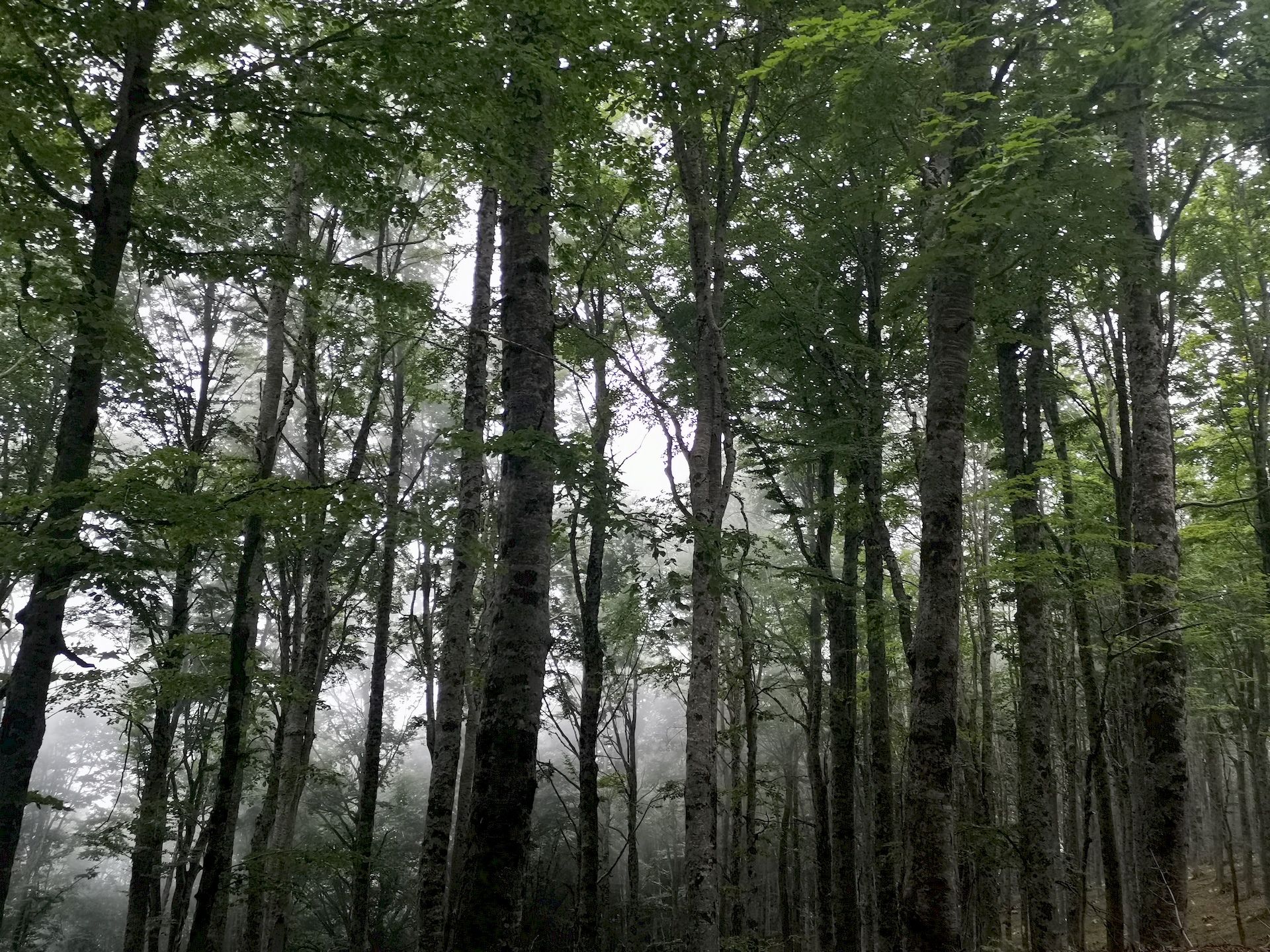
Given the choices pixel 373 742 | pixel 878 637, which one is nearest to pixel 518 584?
pixel 878 637

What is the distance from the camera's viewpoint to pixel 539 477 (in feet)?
18.7

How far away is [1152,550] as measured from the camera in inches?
310

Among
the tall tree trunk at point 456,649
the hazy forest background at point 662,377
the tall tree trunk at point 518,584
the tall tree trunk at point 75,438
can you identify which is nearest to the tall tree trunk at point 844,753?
the hazy forest background at point 662,377

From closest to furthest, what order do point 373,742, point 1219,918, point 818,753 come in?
point 373,742 < point 818,753 < point 1219,918

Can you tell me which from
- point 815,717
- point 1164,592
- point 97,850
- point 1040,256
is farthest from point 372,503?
point 97,850

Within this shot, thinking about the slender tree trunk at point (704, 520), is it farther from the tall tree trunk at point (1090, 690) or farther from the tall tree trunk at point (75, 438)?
the tall tree trunk at point (1090, 690)

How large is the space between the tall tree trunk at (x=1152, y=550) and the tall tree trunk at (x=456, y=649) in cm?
707

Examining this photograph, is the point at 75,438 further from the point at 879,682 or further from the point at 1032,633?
the point at 1032,633

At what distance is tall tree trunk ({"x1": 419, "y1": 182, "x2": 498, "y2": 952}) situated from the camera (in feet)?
29.7

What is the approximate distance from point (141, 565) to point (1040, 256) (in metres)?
8.51

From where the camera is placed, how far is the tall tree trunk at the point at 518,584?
475 centimetres

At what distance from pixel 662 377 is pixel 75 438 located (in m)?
11.7

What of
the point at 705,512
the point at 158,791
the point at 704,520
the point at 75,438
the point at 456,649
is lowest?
the point at 158,791

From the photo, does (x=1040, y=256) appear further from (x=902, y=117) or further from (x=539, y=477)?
(x=539, y=477)
